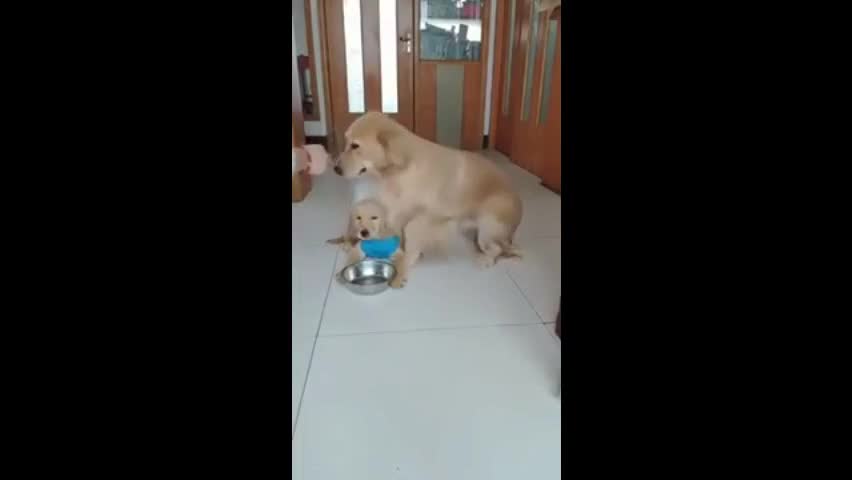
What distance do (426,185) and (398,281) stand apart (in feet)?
0.92

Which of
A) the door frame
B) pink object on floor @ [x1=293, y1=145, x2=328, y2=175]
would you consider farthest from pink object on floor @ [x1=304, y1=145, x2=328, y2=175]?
the door frame

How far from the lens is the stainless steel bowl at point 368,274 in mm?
1232

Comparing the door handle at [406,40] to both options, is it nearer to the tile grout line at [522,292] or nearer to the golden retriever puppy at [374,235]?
the golden retriever puppy at [374,235]

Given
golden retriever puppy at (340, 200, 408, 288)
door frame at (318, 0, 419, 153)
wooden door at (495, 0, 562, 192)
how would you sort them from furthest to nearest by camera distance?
1. door frame at (318, 0, 419, 153)
2. wooden door at (495, 0, 562, 192)
3. golden retriever puppy at (340, 200, 408, 288)

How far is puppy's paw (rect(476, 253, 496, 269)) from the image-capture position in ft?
4.50

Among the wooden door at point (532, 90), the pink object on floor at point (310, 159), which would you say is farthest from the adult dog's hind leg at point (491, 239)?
the wooden door at point (532, 90)

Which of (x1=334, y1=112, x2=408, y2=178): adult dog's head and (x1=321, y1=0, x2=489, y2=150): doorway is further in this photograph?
(x1=321, y1=0, x2=489, y2=150): doorway

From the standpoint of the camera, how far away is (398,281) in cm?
124

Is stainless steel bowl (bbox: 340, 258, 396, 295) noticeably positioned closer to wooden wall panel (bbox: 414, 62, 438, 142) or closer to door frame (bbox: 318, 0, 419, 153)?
door frame (bbox: 318, 0, 419, 153)

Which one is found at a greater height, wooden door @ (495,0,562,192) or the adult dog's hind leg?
wooden door @ (495,0,562,192)

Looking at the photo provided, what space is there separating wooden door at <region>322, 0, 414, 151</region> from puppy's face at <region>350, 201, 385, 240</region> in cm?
195
